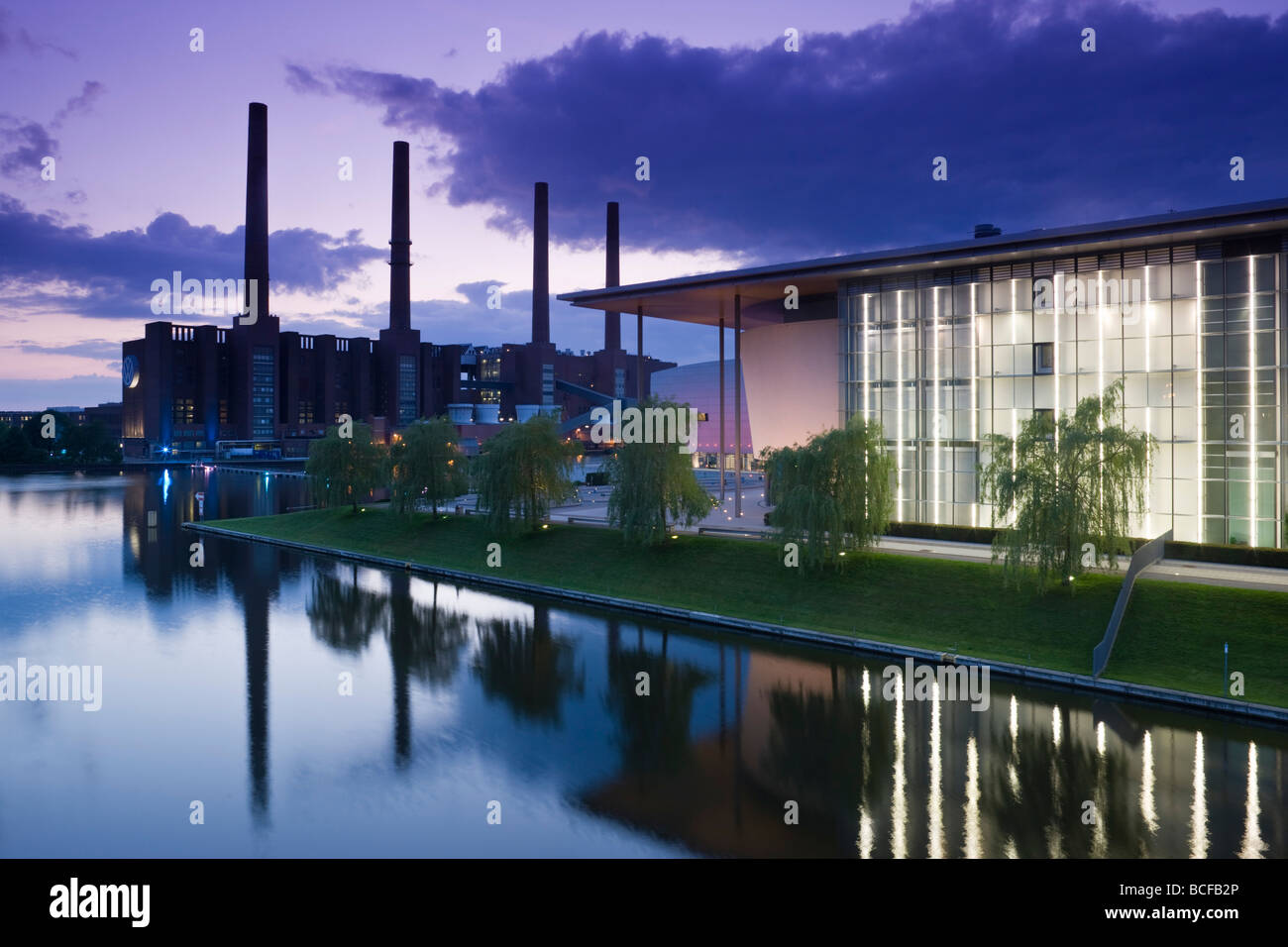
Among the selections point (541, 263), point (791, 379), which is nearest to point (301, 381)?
point (541, 263)

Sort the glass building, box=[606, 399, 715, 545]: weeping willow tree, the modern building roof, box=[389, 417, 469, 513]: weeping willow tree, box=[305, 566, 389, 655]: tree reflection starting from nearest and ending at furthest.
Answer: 1. box=[305, 566, 389, 655]: tree reflection
2. the modern building roof
3. the glass building
4. box=[606, 399, 715, 545]: weeping willow tree
5. box=[389, 417, 469, 513]: weeping willow tree

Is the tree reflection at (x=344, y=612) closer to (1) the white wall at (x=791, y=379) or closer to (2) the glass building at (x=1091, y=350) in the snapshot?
(2) the glass building at (x=1091, y=350)

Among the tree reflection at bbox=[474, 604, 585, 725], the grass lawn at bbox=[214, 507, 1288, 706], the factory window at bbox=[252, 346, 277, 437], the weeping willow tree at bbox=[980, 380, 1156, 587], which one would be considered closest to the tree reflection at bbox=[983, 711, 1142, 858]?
the grass lawn at bbox=[214, 507, 1288, 706]

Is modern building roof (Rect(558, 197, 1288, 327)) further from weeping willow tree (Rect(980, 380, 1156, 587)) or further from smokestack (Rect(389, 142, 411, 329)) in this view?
smokestack (Rect(389, 142, 411, 329))

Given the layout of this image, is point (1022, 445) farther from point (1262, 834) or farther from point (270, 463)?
point (270, 463)

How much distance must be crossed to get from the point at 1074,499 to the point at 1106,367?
8889 mm

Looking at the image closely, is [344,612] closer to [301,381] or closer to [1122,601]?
[1122,601]

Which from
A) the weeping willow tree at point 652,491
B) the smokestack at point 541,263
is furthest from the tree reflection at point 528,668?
the smokestack at point 541,263

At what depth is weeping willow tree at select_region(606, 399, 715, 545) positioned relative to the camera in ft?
120

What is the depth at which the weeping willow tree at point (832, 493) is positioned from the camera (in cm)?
3091

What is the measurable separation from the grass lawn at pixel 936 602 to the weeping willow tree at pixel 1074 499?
2.98ft

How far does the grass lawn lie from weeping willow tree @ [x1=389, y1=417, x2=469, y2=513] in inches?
269

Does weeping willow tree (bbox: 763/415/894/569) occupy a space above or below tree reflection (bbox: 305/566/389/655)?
above
